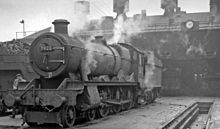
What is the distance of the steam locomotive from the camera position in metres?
8.90

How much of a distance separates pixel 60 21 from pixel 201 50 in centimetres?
1959

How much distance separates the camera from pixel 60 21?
9.90m

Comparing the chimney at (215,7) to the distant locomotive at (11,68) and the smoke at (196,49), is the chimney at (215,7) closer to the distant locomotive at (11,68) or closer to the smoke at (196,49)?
the smoke at (196,49)

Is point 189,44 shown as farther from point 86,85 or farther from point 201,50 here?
point 86,85

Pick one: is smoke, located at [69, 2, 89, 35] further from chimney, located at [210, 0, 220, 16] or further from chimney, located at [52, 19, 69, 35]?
chimney, located at [210, 0, 220, 16]

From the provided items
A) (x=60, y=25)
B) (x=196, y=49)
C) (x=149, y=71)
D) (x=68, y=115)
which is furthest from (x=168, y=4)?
(x=68, y=115)

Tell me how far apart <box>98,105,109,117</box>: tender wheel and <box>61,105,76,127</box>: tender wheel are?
173 cm

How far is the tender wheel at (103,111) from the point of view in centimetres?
1115

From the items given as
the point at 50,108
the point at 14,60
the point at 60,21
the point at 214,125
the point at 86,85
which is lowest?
the point at 214,125

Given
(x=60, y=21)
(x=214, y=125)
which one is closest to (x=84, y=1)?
(x=60, y=21)

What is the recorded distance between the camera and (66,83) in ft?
30.5

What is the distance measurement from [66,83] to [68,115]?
35.1 inches

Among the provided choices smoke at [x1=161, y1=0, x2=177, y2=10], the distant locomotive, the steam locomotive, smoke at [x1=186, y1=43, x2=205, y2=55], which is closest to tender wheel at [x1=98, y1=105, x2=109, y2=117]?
the steam locomotive

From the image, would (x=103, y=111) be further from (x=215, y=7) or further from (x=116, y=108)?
(x=215, y=7)
